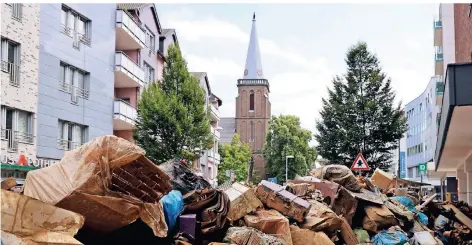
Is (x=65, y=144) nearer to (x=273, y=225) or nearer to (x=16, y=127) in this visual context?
(x=16, y=127)

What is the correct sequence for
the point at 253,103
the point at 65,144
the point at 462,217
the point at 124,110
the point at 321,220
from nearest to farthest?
the point at 321,220 < the point at 462,217 < the point at 65,144 < the point at 124,110 < the point at 253,103

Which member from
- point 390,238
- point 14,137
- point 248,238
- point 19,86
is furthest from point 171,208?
point 19,86

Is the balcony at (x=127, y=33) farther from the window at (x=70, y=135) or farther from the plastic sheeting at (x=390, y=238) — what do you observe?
the plastic sheeting at (x=390, y=238)

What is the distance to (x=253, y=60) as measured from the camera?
117 metres

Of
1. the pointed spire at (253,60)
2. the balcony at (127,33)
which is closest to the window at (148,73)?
the balcony at (127,33)

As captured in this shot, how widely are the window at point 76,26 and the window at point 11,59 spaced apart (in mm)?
3879

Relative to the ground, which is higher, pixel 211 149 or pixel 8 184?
pixel 8 184

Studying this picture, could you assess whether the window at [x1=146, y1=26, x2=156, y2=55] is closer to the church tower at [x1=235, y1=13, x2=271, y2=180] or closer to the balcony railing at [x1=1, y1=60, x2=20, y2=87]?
the balcony railing at [x1=1, y1=60, x2=20, y2=87]

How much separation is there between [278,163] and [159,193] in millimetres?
75309

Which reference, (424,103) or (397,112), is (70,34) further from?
(424,103)

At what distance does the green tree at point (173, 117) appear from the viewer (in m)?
28.0

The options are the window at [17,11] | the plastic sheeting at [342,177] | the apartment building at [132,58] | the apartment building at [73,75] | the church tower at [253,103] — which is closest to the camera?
the plastic sheeting at [342,177]

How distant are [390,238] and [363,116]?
1882cm

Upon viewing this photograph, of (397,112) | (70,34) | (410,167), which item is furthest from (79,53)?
(410,167)
